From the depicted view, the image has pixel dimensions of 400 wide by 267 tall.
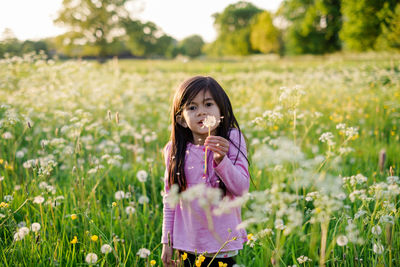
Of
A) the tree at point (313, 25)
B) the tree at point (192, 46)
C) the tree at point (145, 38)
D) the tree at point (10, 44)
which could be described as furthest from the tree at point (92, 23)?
the tree at point (192, 46)

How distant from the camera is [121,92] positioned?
26.3ft

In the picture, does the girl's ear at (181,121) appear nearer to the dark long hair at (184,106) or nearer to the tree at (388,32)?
the dark long hair at (184,106)

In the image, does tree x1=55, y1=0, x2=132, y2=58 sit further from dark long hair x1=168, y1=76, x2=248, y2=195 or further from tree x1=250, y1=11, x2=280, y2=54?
dark long hair x1=168, y1=76, x2=248, y2=195

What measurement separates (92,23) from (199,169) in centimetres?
3907

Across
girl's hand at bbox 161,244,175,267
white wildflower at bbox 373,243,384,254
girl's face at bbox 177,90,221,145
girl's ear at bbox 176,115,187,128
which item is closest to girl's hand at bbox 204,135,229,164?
girl's face at bbox 177,90,221,145

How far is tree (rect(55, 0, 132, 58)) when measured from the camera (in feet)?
116

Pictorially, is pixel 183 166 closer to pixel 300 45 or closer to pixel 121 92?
pixel 121 92

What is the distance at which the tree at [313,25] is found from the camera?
36.0 meters

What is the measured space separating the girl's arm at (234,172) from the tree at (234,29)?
64.0 metres

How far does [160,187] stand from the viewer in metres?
3.24

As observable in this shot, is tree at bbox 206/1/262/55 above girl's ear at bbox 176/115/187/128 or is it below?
above

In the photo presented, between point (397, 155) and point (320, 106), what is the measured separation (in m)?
2.07

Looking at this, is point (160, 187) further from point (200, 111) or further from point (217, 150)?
point (217, 150)

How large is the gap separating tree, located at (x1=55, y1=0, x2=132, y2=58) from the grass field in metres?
31.1
